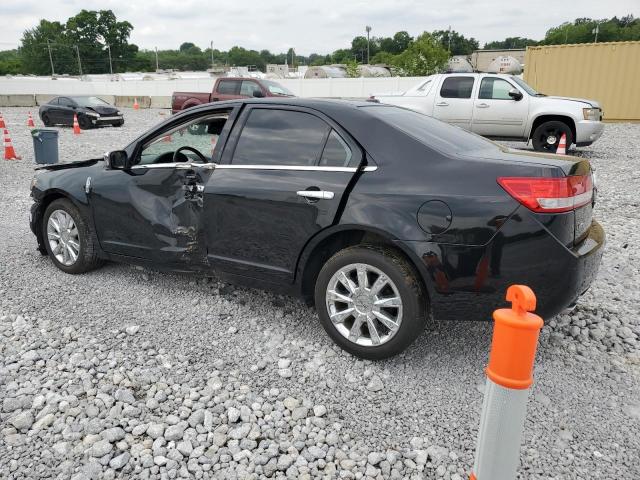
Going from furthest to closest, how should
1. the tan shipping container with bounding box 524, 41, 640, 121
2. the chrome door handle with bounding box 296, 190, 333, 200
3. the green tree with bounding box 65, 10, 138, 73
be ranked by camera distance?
the green tree with bounding box 65, 10, 138, 73
the tan shipping container with bounding box 524, 41, 640, 121
the chrome door handle with bounding box 296, 190, 333, 200

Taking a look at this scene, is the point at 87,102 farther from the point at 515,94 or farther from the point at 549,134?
the point at 549,134

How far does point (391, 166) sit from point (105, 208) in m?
2.56

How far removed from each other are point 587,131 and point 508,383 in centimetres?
1168

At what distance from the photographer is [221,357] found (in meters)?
3.41

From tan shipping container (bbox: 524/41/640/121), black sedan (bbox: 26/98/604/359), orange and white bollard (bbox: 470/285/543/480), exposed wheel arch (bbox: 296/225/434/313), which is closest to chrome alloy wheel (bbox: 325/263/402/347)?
black sedan (bbox: 26/98/604/359)

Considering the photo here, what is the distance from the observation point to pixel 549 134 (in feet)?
39.0

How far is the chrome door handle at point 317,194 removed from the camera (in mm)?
3230

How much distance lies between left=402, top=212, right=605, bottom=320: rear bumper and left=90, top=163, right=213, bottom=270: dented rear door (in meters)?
1.70

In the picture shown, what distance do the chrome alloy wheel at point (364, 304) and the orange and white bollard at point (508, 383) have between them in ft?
4.76

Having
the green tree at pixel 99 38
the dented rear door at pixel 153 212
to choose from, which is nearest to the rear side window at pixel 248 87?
the dented rear door at pixel 153 212

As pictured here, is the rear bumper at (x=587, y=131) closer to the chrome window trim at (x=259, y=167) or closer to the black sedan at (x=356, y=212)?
the black sedan at (x=356, y=212)

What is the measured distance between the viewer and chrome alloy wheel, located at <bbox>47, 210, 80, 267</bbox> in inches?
184

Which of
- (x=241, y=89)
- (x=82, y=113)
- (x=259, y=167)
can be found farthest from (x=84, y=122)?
(x=259, y=167)

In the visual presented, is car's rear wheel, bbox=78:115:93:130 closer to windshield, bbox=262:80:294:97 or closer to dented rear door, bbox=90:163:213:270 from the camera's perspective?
windshield, bbox=262:80:294:97
